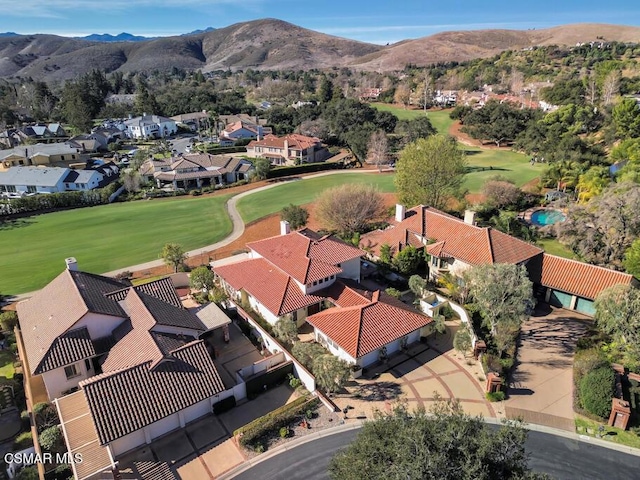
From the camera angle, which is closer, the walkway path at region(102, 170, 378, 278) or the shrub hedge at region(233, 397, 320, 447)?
the shrub hedge at region(233, 397, 320, 447)

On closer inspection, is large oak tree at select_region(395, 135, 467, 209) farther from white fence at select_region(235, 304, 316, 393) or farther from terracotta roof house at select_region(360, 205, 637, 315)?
white fence at select_region(235, 304, 316, 393)

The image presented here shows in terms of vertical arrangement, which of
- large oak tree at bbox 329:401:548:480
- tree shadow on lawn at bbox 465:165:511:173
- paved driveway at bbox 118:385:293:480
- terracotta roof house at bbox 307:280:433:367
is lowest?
paved driveway at bbox 118:385:293:480

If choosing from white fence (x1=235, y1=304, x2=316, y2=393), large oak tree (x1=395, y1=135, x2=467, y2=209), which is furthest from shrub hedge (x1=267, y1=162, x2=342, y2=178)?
white fence (x1=235, y1=304, x2=316, y2=393)

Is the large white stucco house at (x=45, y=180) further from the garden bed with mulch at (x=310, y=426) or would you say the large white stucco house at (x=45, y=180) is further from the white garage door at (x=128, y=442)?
the garden bed with mulch at (x=310, y=426)

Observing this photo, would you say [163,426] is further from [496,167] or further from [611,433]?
[496,167]

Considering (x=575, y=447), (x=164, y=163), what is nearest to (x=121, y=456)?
(x=575, y=447)

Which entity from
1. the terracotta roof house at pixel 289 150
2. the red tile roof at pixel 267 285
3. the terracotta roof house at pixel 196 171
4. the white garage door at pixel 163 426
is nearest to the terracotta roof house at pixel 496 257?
the red tile roof at pixel 267 285
